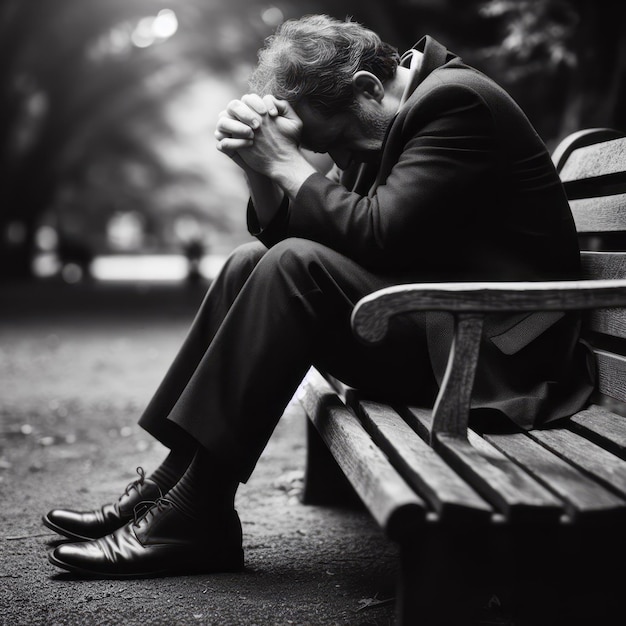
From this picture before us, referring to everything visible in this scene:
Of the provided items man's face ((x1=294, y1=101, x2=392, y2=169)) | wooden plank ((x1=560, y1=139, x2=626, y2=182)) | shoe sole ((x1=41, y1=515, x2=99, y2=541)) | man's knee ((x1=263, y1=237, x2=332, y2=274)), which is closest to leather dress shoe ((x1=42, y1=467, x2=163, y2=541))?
shoe sole ((x1=41, y1=515, x2=99, y2=541))

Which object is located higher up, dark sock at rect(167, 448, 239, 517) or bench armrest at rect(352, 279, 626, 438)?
bench armrest at rect(352, 279, 626, 438)

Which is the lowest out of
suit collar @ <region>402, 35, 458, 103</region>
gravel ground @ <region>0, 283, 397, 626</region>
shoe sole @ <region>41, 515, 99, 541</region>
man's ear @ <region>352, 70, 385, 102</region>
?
gravel ground @ <region>0, 283, 397, 626</region>

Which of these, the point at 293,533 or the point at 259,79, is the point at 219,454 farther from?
the point at 259,79

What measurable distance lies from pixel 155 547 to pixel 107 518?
0.40 metres

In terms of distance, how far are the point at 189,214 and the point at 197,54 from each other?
18.6m

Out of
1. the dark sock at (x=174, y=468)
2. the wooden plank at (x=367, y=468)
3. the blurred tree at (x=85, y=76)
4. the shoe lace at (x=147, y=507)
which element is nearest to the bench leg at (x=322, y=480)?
the wooden plank at (x=367, y=468)

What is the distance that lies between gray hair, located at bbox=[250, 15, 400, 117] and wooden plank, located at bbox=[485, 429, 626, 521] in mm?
1209

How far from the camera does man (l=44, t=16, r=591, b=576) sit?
2.28 m

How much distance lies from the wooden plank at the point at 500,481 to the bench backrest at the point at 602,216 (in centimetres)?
67

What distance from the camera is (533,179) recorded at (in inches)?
99.5

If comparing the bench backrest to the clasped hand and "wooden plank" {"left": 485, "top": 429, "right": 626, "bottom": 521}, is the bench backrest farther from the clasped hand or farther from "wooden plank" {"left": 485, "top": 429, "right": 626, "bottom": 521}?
the clasped hand

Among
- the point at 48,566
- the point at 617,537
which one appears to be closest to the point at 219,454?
the point at 48,566

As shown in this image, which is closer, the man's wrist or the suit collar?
the man's wrist

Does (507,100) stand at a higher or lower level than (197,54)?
lower
